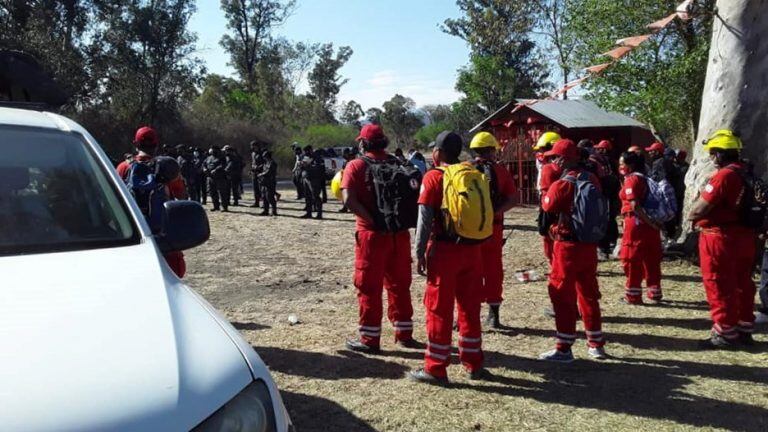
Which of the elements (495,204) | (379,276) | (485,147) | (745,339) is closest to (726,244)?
(745,339)

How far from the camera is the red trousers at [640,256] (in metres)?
7.24

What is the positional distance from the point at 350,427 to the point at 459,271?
1.39 m

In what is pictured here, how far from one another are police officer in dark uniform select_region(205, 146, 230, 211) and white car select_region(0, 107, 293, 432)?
47.8 ft

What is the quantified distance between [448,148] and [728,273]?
2.78 m

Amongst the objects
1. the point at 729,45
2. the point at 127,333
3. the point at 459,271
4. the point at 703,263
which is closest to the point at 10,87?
the point at 459,271

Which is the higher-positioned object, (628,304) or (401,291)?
(401,291)

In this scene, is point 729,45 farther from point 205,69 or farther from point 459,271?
point 205,69

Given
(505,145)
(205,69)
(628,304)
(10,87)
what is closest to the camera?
(10,87)

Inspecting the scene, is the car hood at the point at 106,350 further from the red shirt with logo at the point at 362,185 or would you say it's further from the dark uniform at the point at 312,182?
the dark uniform at the point at 312,182

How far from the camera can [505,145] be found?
19.2 metres

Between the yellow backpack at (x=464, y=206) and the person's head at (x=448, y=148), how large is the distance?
0.71ft

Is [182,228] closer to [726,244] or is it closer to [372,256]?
[372,256]

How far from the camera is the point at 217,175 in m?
17.8

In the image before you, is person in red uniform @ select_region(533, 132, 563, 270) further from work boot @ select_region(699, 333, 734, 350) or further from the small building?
the small building
